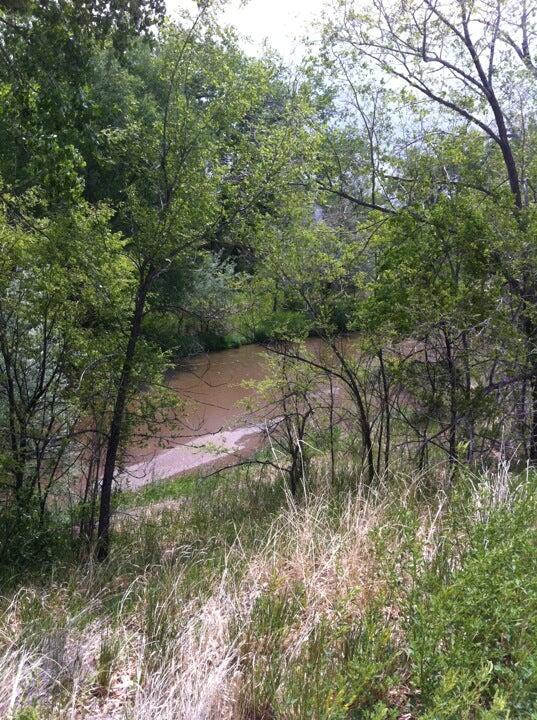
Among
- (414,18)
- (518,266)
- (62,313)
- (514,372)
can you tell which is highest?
(414,18)

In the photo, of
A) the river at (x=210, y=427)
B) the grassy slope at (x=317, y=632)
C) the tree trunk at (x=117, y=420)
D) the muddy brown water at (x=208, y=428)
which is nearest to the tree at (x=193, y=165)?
the tree trunk at (x=117, y=420)

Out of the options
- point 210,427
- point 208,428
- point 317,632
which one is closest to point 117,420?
point 317,632

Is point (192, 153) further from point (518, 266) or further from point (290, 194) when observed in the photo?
point (518, 266)

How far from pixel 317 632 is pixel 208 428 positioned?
490 inches

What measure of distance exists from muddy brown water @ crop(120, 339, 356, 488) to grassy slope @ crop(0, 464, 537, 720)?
2845mm

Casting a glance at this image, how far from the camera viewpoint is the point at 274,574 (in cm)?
374

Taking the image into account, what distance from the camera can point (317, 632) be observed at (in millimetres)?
3092

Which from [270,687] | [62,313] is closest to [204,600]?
[270,687]

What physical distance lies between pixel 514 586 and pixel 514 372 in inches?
160

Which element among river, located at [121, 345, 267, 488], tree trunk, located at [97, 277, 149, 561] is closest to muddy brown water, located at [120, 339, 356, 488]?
river, located at [121, 345, 267, 488]

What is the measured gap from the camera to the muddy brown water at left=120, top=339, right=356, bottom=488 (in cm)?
897

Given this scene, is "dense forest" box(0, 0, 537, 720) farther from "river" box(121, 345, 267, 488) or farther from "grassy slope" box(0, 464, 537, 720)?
"river" box(121, 345, 267, 488)

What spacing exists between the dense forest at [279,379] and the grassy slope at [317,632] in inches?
0.7

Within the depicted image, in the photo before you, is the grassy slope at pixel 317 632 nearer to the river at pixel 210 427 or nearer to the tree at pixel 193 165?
the tree at pixel 193 165
